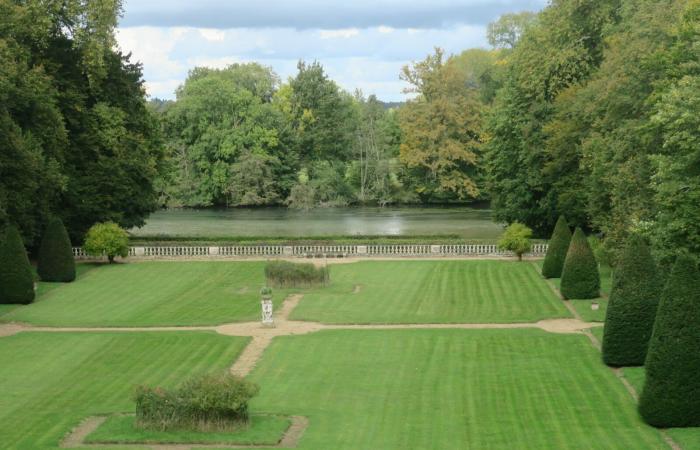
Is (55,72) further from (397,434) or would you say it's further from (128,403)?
(397,434)

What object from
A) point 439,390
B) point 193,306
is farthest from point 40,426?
point 193,306

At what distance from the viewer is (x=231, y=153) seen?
104938 millimetres

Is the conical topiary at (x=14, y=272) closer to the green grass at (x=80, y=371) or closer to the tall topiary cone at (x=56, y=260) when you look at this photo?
the tall topiary cone at (x=56, y=260)

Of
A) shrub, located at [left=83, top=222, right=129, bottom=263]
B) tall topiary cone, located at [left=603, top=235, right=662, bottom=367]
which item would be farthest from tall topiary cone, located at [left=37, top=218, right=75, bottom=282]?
tall topiary cone, located at [left=603, top=235, right=662, bottom=367]

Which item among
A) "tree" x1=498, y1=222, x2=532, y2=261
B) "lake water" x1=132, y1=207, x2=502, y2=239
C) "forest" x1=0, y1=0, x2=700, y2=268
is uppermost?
"forest" x1=0, y1=0, x2=700, y2=268

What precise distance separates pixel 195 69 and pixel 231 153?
1803 cm

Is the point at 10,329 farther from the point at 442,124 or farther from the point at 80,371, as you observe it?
the point at 442,124

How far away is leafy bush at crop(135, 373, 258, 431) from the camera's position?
2573 cm

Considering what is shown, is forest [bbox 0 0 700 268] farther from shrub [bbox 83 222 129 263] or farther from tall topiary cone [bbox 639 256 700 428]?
tall topiary cone [bbox 639 256 700 428]

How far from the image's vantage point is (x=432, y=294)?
47344 millimetres

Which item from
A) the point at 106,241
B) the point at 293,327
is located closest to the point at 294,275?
the point at 293,327

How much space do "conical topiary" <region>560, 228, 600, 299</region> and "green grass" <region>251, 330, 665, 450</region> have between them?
267 inches

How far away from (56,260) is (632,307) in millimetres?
30352

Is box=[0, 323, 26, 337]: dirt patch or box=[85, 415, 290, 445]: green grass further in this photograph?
box=[0, 323, 26, 337]: dirt patch
